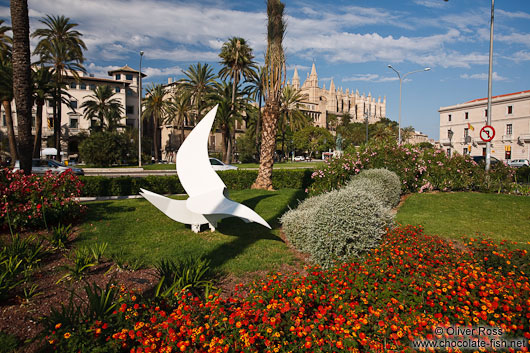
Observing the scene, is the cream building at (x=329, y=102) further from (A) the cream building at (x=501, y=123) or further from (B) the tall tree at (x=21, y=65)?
(B) the tall tree at (x=21, y=65)

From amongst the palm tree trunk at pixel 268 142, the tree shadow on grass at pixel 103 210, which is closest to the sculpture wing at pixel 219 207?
the tree shadow on grass at pixel 103 210

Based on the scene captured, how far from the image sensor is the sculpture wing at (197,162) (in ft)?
28.7

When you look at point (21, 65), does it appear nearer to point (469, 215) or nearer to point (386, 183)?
point (386, 183)

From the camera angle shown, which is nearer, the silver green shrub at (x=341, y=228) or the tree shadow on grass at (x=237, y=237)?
the silver green shrub at (x=341, y=228)

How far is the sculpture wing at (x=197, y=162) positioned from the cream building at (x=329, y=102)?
106422mm

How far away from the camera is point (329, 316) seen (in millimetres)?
3879

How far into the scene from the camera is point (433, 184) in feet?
46.1

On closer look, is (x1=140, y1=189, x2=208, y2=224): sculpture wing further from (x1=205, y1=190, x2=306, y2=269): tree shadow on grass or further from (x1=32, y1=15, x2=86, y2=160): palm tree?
(x1=32, y1=15, x2=86, y2=160): palm tree

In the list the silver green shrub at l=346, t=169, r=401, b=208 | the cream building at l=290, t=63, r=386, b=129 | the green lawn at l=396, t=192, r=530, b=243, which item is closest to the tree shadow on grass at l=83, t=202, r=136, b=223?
the silver green shrub at l=346, t=169, r=401, b=208

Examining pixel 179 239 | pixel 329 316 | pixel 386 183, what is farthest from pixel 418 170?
pixel 329 316

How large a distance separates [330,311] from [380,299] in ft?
2.17

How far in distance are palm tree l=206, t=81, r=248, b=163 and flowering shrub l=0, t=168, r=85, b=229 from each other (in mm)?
25756

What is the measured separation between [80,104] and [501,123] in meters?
68.5

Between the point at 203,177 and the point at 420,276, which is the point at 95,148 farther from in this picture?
the point at 420,276
